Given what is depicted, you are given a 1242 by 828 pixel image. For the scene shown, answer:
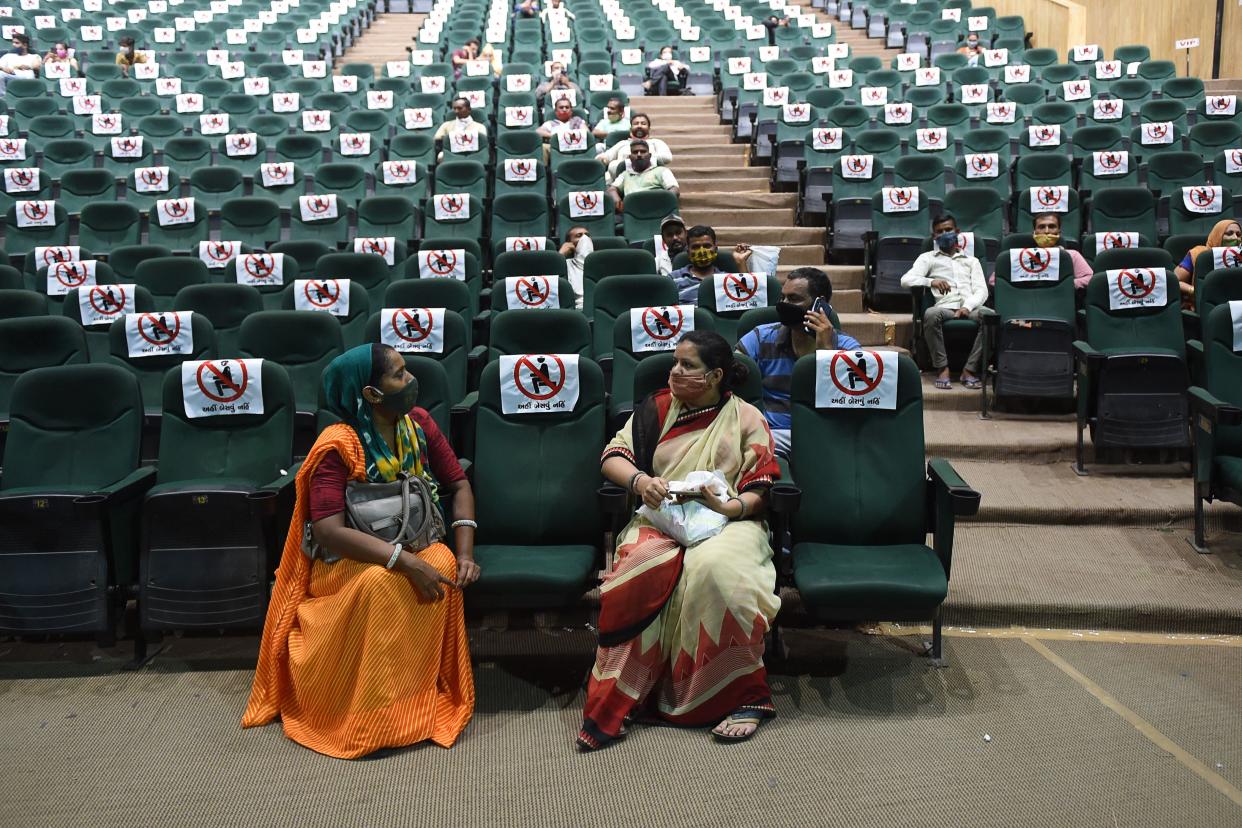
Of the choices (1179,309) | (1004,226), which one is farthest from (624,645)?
(1004,226)

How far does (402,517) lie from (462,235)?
3.86 m

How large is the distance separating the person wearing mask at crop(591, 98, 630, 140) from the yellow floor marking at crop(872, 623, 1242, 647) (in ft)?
18.4

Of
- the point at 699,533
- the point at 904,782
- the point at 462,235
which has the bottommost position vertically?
the point at 904,782

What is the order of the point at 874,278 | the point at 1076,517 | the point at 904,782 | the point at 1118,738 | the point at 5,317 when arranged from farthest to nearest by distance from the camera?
the point at 874,278
the point at 5,317
the point at 1076,517
the point at 1118,738
the point at 904,782

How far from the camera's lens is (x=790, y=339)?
315 centimetres

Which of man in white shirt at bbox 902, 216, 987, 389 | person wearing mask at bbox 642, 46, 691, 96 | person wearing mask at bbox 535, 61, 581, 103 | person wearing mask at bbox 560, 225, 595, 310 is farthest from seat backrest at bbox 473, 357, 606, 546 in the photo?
person wearing mask at bbox 642, 46, 691, 96

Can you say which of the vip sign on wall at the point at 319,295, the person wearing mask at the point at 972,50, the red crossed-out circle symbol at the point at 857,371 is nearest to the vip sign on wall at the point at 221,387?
the vip sign on wall at the point at 319,295

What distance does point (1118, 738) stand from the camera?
2.33 meters

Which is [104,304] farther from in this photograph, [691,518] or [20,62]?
[20,62]

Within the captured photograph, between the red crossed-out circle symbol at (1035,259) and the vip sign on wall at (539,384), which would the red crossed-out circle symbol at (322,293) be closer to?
Answer: the vip sign on wall at (539,384)

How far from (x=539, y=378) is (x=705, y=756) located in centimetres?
126

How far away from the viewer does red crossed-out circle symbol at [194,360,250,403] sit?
300cm

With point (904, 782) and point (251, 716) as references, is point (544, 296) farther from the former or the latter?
point (904, 782)

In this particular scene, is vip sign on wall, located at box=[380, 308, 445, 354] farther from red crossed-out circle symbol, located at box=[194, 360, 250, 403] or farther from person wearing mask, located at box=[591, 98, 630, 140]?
person wearing mask, located at box=[591, 98, 630, 140]
